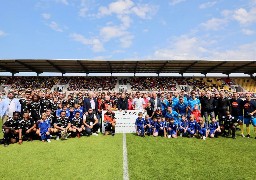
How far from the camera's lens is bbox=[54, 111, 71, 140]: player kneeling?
11674 mm

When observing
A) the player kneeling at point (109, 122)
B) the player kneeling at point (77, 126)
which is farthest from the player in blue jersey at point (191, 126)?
the player kneeling at point (77, 126)

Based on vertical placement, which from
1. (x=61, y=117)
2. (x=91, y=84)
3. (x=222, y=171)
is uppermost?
(x=91, y=84)

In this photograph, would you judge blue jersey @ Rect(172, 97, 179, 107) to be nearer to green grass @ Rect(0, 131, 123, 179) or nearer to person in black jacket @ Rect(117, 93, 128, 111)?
person in black jacket @ Rect(117, 93, 128, 111)

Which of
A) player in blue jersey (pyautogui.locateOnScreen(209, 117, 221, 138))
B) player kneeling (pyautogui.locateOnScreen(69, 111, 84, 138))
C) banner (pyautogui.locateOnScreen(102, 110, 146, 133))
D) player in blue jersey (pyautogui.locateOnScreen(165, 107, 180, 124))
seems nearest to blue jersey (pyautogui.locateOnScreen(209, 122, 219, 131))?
player in blue jersey (pyautogui.locateOnScreen(209, 117, 221, 138))

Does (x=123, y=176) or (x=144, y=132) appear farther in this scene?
(x=144, y=132)

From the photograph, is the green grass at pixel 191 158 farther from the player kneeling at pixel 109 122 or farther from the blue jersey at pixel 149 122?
the player kneeling at pixel 109 122

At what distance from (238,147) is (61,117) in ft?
25.2

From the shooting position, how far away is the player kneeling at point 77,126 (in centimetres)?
1205

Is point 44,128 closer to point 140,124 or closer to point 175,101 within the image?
point 140,124

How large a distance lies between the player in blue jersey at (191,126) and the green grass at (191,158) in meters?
0.92

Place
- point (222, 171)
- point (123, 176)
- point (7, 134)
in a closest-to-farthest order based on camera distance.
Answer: point (123, 176) → point (222, 171) → point (7, 134)

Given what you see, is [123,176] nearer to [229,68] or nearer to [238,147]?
[238,147]

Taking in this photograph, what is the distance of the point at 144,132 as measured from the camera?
12141 mm

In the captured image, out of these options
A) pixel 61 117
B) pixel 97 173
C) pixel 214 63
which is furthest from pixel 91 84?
pixel 97 173
